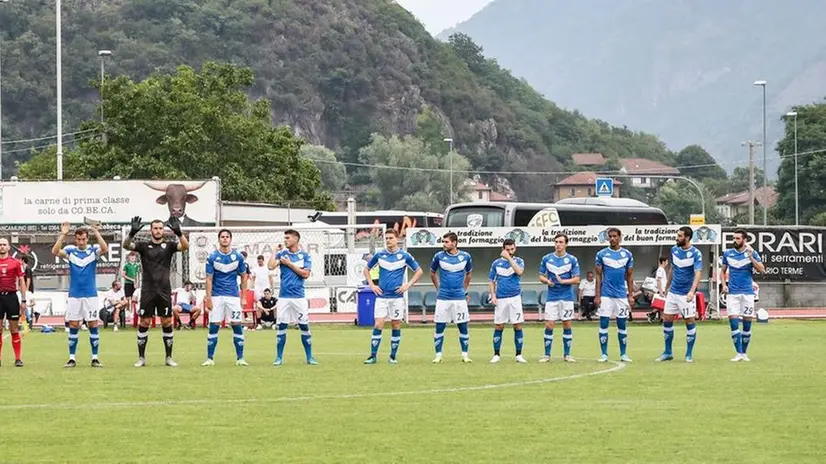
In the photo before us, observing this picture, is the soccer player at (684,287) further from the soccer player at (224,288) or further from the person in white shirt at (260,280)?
the person in white shirt at (260,280)

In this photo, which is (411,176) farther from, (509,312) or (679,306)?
(679,306)

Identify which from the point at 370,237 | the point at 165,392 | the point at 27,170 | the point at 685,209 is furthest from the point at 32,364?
the point at 685,209

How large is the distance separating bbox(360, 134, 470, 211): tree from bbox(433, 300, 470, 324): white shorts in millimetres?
114872

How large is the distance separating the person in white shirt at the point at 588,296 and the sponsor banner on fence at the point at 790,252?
23.9ft

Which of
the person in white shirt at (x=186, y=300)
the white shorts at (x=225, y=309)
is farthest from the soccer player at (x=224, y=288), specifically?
the person in white shirt at (x=186, y=300)

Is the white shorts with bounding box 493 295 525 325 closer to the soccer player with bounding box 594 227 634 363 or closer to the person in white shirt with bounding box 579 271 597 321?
the soccer player with bounding box 594 227 634 363

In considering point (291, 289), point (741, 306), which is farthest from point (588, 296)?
point (291, 289)

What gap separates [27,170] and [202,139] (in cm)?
2742

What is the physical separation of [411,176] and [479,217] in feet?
326

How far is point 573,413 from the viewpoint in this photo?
16078 millimetres

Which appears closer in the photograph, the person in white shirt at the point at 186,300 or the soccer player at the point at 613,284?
the soccer player at the point at 613,284

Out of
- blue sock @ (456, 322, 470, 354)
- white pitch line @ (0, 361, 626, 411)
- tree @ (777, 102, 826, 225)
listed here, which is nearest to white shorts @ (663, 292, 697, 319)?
blue sock @ (456, 322, 470, 354)

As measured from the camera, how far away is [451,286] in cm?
2461

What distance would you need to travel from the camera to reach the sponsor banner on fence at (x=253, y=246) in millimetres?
44531
